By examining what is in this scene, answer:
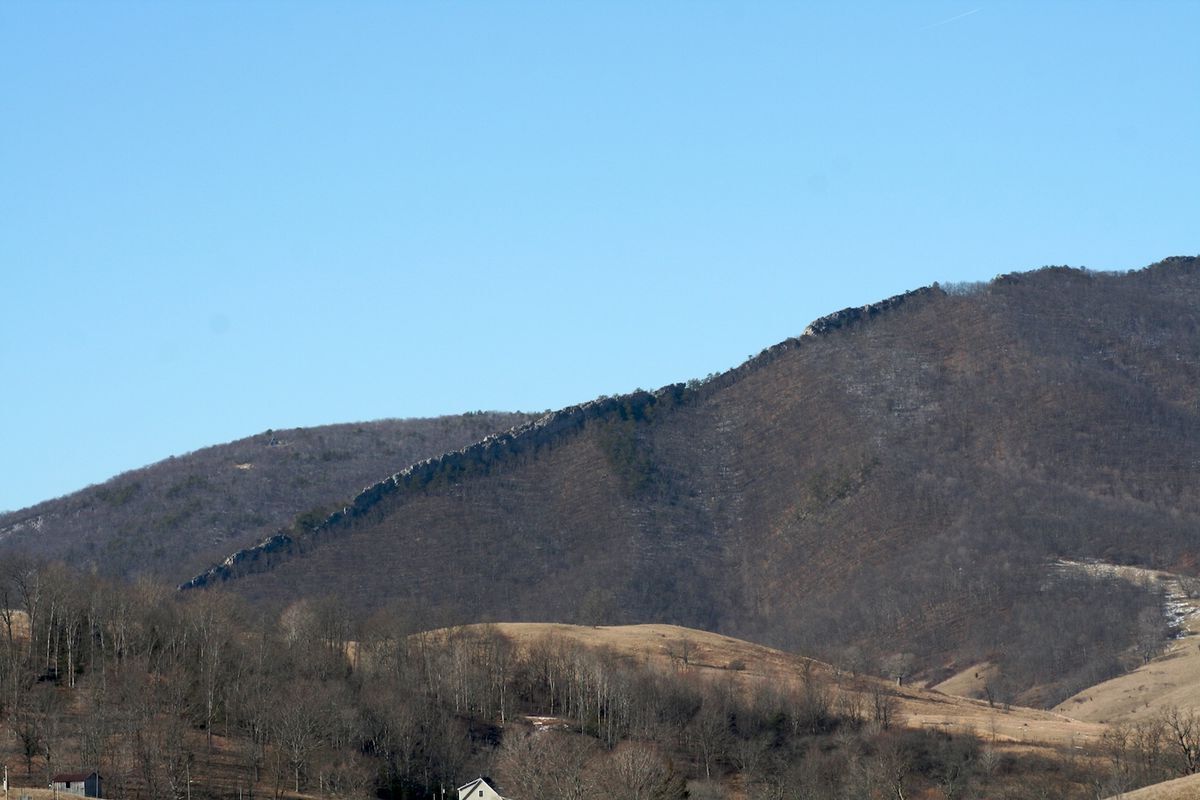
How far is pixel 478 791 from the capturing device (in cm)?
10406

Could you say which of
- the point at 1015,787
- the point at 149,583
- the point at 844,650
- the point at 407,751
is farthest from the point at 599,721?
the point at 844,650

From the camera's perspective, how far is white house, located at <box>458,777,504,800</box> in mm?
103562

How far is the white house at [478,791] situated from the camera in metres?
104

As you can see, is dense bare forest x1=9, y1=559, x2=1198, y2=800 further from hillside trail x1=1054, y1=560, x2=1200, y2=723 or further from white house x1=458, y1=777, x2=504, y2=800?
hillside trail x1=1054, y1=560, x2=1200, y2=723

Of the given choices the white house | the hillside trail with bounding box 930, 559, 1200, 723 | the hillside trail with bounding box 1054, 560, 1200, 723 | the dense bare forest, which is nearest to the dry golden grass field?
the dense bare forest

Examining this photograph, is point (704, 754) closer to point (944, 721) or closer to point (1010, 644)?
point (944, 721)

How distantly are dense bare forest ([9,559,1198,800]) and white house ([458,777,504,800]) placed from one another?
1.53 metres

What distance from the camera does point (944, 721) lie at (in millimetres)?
135000

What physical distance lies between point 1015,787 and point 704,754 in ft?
68.6

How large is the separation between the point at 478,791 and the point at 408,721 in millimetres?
10870

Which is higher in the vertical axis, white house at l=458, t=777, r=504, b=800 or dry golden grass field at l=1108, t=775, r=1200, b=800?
white house at l=458, t=777, r=504, b=800

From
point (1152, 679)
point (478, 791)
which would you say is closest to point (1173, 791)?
point (478, 791)

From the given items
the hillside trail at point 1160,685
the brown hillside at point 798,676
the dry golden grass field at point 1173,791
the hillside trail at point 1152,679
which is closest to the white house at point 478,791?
the dry golden grass field at point 1173,791

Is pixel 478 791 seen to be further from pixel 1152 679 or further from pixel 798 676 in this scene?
pixel 1152 679
